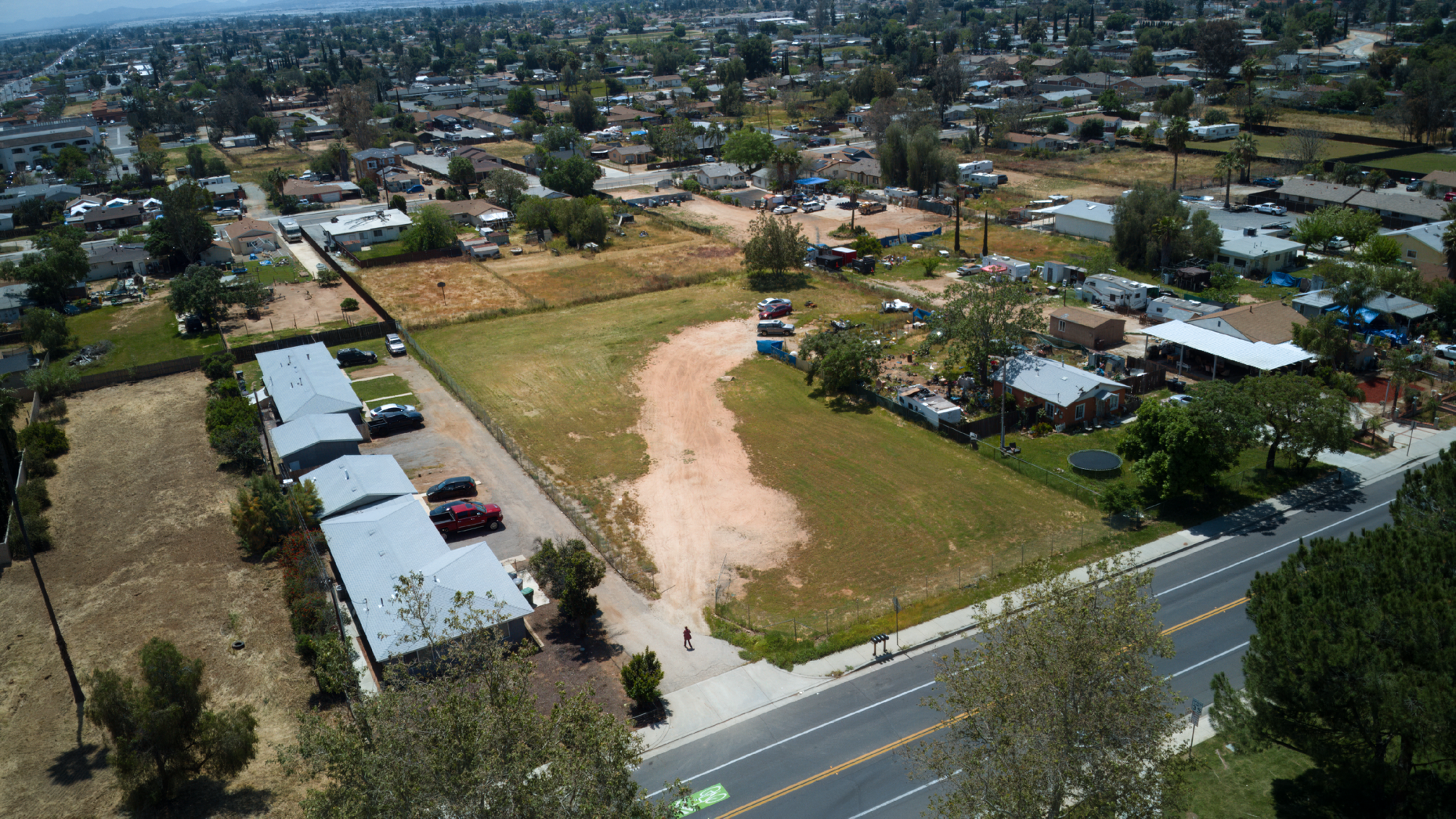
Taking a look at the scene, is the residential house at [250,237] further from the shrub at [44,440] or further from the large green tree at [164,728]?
the large green tree at [164,728]

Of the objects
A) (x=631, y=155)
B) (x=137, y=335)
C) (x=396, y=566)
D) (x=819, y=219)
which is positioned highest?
(x=631, y=155)

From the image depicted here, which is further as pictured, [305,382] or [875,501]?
[305,382]

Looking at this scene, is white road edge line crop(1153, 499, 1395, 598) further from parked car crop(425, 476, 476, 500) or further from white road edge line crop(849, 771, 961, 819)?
parked car crop(425, 476, 476, 500)

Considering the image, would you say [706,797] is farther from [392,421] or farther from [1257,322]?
[1257,322]

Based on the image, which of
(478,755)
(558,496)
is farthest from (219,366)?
(478,755)

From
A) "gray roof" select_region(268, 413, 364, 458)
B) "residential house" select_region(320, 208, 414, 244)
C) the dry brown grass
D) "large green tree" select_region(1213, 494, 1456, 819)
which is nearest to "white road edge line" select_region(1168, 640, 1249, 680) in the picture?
"large green tree" select_region(1213, 494, 1456, 819)

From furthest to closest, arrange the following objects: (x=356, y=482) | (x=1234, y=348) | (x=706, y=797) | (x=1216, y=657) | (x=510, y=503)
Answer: (x=1234, y=348)
(x=510, y=503)
(x=356, y=482)
(x=1216, y=657)
(x=706, y=797)
